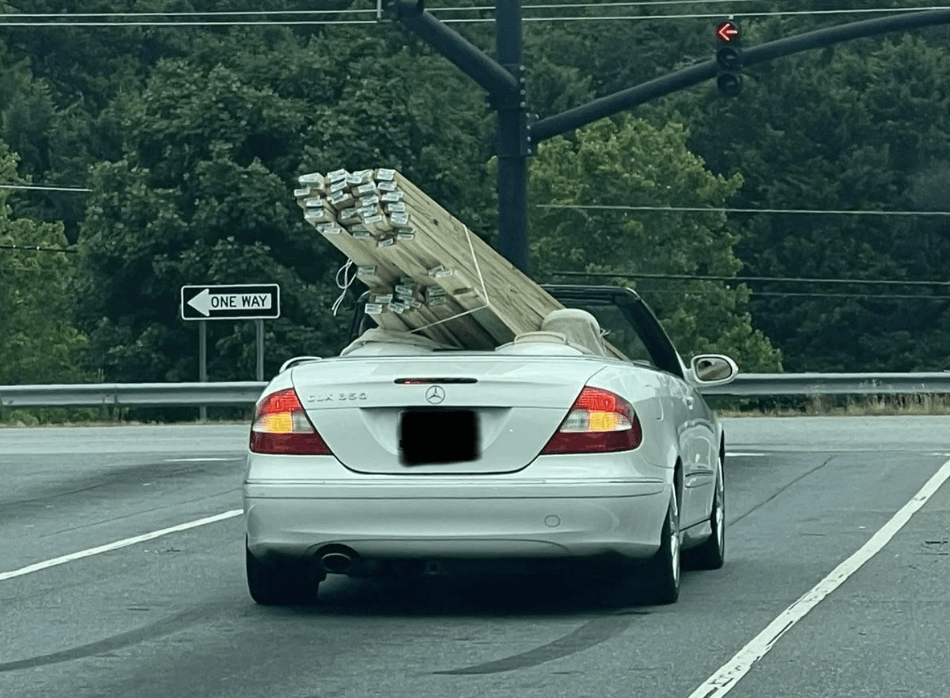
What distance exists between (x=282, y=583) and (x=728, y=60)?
16.7 meters

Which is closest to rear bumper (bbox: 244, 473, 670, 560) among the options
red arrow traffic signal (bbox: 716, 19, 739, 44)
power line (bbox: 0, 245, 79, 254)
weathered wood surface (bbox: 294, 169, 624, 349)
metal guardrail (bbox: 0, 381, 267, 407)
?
weathered wood surface (bbox: 294, 169, 624, 349)

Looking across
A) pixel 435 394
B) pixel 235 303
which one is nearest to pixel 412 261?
pixel 435 394

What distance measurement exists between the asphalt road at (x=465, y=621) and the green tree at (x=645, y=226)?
65.9 meters

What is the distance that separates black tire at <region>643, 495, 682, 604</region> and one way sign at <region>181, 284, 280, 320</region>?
19053 millimetres

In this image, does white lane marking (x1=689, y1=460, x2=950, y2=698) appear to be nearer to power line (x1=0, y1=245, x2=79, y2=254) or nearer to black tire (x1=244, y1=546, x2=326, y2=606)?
black tire (x1=244, y1=546, x2=326, y2=606)

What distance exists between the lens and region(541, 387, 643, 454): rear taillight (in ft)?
30.7

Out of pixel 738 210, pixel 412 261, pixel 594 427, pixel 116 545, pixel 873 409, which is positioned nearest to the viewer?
pixel 594 427

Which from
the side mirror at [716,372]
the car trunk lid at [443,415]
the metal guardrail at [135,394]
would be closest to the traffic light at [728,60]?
the metal guardrail at [135,394]

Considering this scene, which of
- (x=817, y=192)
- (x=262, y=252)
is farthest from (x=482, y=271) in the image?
(x=817, y=192)

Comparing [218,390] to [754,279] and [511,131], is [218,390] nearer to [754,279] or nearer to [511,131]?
[511,131]

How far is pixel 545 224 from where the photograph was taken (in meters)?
85.1

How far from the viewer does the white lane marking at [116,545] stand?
11.8m

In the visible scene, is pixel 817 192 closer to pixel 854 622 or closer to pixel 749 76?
pixel 749 76

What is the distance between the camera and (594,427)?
30.9 ft
